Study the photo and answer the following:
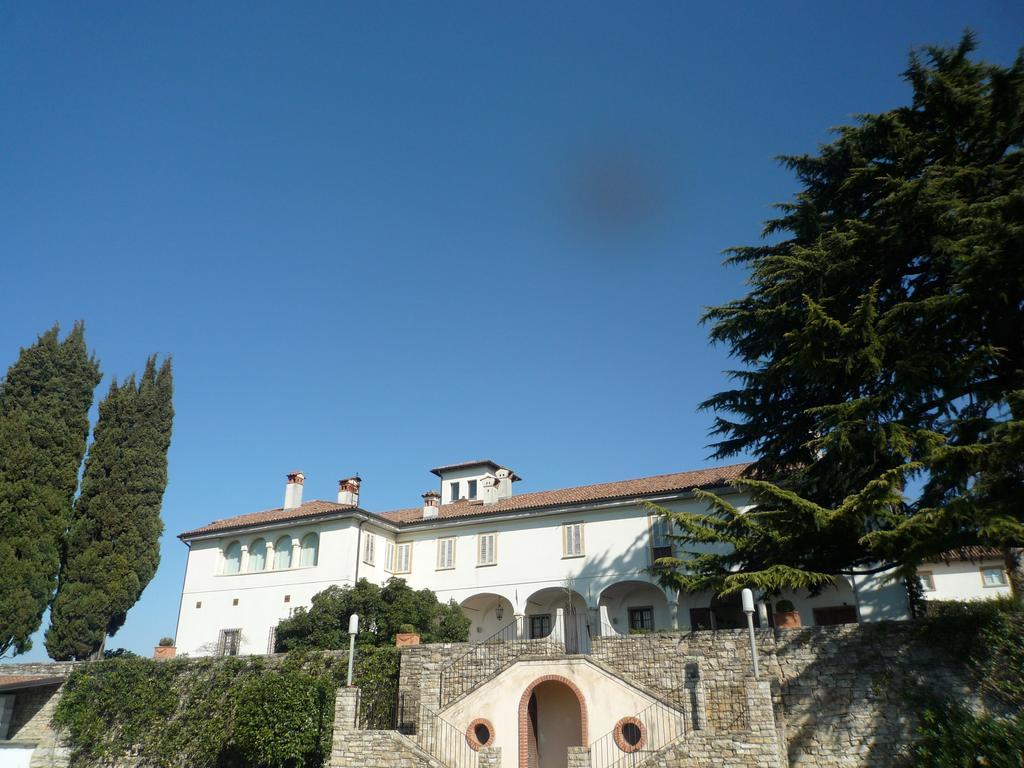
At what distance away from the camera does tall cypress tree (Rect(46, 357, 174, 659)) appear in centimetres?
2948

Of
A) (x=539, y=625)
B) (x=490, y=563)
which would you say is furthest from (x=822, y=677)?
(x=490, y=563)

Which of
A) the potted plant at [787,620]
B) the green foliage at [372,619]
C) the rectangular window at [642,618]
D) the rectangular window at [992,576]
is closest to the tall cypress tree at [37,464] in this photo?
the green foliage at [372,619]

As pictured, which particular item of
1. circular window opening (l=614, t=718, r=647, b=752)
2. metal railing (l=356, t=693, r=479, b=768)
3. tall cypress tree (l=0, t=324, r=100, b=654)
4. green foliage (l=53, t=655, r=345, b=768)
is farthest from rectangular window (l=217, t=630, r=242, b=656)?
circular window opening (l=614, t=718, r=647, b=752)

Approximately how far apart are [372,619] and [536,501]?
335 inches

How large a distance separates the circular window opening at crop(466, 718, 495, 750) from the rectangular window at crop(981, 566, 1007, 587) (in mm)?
27936

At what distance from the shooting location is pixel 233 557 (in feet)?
112

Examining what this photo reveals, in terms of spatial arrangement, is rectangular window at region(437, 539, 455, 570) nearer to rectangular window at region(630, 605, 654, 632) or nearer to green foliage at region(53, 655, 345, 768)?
rectangular window at region(630, 605, 654, 632)

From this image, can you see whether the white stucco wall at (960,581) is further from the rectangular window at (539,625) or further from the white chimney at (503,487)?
the white chimney at (503,487)

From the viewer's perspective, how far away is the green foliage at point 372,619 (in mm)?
25891

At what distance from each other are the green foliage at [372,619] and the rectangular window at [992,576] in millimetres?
24989

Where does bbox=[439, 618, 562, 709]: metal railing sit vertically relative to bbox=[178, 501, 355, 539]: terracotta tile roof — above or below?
below

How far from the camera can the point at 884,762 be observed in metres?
15.8

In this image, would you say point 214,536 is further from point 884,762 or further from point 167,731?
point 884,762

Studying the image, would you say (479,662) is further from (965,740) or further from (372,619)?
(965,740)
